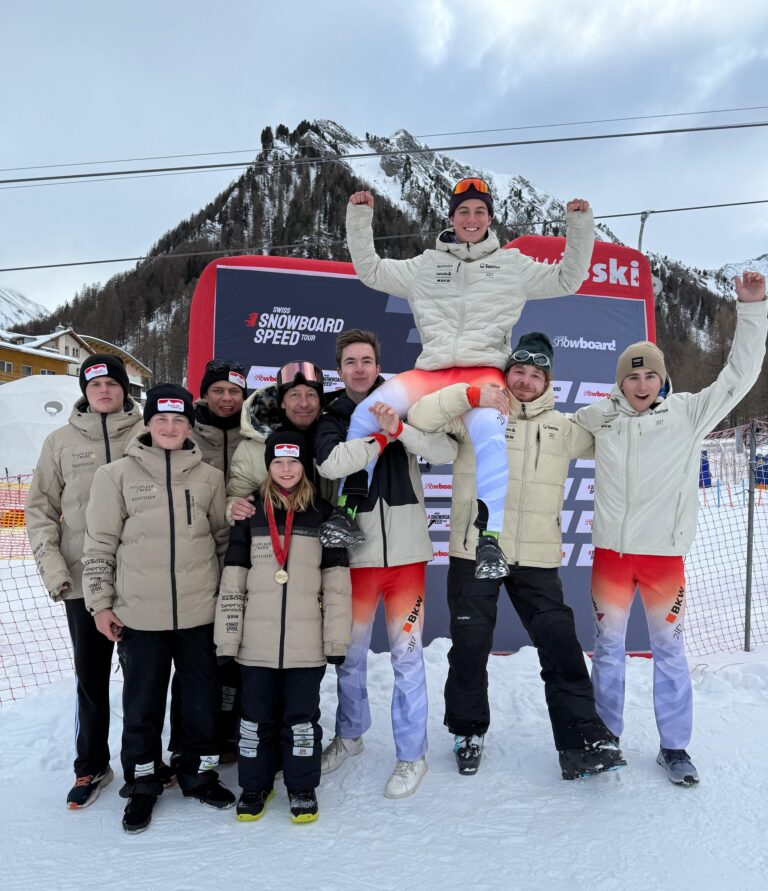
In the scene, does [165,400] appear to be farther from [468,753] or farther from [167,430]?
[468,753]

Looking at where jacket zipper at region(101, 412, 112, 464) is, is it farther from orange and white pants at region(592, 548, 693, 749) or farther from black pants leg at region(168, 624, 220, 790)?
orange and white pants at region(592, 548, 693, 749)

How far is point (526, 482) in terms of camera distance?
297 centimetres

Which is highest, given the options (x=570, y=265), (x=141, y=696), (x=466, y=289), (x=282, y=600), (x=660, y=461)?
(x=570, y=265)

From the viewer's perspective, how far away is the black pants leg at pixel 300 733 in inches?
97.4

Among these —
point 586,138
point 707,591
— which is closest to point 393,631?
point 707,591

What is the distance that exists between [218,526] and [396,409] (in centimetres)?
100

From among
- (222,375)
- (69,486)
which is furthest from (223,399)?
(69,486)

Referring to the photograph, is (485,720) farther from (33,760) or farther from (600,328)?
(600,328)

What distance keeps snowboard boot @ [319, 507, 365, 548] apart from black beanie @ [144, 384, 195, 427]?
0.83m

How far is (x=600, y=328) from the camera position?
5.01 m

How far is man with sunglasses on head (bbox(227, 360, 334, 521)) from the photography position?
290 cm

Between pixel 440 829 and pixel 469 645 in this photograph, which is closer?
pixel 440 829

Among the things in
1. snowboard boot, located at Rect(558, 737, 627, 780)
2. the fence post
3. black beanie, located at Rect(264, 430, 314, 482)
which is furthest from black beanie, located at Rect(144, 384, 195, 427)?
the fence post

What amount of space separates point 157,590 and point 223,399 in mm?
1107
